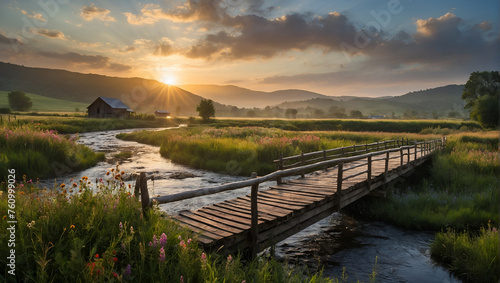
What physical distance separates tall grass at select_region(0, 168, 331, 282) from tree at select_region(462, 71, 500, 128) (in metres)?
57.8

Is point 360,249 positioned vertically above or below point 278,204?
below

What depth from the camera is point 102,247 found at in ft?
13.1

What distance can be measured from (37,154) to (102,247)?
46.5 ft

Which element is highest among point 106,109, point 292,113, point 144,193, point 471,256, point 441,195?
point 292,113

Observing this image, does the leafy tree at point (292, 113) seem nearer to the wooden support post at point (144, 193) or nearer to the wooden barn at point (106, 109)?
the wooden barn at point (106, 109)

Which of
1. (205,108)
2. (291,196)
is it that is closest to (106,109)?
(205,108)

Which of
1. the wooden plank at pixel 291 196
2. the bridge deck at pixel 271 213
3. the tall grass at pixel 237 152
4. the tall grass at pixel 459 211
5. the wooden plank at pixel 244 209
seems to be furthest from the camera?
the tall grass at pixel 237 152

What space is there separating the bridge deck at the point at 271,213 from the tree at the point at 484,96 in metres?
50.8

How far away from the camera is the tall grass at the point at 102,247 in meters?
3.41

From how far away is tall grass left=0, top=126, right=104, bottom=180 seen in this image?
13.8 metres

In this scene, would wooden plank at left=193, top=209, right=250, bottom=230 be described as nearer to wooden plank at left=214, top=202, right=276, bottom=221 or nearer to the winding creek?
wooden plank at left=214, top=202, right=276, bottom=221

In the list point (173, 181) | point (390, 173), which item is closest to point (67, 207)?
point (173, 181)

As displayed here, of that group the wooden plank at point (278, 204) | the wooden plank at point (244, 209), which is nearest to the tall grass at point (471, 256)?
the wooden plank at point (278, 204)

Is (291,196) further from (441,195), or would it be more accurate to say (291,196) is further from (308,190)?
(441,195)
